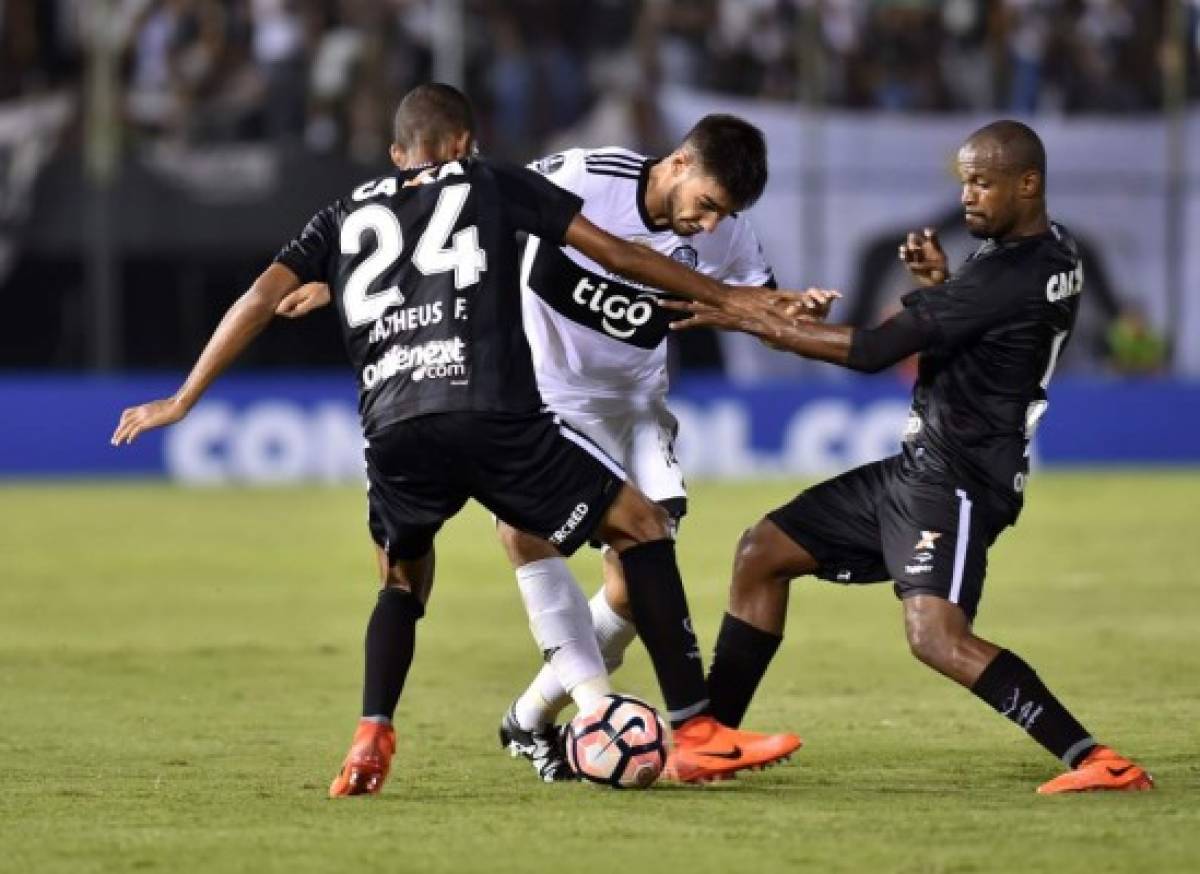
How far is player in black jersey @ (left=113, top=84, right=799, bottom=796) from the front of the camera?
7.05 metres

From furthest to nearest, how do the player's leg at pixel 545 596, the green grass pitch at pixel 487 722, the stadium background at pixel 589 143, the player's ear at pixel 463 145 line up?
the stadium background at pixel 589 143
the player's ear at pixel 463 145
the player's leg at pixel 545 596
the green grass pitch at pixel 487 722

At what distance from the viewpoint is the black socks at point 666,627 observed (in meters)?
7.24

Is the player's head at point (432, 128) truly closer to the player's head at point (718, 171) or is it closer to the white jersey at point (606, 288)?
the white jersey at point (606, 288)

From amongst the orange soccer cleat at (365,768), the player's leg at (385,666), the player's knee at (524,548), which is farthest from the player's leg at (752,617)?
the orange soccer cleat at (365,768)

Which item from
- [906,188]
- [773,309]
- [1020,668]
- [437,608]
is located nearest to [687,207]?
[773,309]

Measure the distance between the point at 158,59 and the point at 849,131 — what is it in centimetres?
753

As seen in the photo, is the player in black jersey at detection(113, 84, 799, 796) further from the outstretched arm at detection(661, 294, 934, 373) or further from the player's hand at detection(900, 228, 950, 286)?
the player's hand at detection(900, 228, 950, 286)

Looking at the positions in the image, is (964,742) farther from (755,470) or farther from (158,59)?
(158,59)

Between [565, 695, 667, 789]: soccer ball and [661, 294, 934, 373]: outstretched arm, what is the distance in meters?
1.18

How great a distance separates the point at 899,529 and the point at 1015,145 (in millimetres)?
1245

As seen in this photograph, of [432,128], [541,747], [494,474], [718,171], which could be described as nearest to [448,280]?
[494,474]

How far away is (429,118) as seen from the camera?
24.9 feet

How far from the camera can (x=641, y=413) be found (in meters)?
8.37

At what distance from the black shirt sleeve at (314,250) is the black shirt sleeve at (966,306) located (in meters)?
1.77
